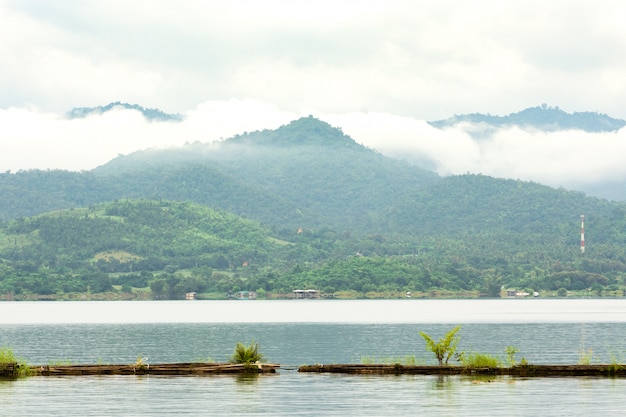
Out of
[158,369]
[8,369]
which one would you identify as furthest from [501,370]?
[8,369]

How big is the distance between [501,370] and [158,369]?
657 inches

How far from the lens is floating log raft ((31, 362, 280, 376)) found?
54.2 meters

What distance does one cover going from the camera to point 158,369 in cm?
5500

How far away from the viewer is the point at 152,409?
4175 cm

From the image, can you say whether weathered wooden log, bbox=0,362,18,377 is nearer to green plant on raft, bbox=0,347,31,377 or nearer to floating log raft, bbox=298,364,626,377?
green plant on raft, bbox=0,347,31,377

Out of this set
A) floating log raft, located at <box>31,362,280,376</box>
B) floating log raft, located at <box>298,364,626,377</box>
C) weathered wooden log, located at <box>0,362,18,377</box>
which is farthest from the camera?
floating log raft, located at <box>31,362,280,376</box>

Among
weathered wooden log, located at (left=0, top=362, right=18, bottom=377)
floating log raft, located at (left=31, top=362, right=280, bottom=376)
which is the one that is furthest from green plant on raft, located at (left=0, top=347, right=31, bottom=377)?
floating log raft, located at (left=31, top=362, right=280, bottom=376)

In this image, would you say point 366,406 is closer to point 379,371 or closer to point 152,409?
point 152,409

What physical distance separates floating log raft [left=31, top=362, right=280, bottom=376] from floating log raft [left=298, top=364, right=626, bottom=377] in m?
4.06

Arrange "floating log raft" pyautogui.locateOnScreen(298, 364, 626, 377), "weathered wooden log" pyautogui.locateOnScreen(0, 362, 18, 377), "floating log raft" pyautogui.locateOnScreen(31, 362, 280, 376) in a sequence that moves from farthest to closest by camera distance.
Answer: "floating log raft" pyautogui.locateOnScreen(31, 362, 280, 376)
"weathered wooden log" pyautogui.locateOnScreen(0, 362, 18, 377)
"floating log raft" pyautogui.locateOnScreen(298, 364, 626, 377)

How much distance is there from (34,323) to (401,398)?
420 feet

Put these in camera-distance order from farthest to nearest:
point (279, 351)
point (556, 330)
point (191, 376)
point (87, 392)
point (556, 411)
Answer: point (556, 330) → point (279, 351) → point (191, 376) → point (87, 392) → point (556, 411)

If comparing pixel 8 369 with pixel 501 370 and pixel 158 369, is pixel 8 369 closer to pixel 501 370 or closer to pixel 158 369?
pixel 158 369

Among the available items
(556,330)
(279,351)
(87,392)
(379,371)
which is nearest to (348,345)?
(279,351)
